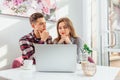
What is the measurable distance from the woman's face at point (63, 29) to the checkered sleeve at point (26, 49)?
1.33 ft

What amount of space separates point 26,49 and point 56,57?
0.73 metres

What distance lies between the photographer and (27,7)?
8.94 ft

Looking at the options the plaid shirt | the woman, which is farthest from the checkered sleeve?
the woman

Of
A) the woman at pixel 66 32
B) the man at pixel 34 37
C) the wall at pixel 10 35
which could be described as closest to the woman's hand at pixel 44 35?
the man at pixel 34 37

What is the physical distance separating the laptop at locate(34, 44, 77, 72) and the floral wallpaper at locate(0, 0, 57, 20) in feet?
3.66

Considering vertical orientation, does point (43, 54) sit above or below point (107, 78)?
above

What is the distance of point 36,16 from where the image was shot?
231cm

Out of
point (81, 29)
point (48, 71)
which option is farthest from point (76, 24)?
point (48, 71)

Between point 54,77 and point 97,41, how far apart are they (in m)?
2.49

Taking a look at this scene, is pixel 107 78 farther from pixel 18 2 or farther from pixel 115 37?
pixel 115 37

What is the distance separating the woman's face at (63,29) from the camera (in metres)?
2.36

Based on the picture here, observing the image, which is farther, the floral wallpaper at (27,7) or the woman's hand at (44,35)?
the floral wallpaper at (27,7)

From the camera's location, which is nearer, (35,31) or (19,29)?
(35,31)

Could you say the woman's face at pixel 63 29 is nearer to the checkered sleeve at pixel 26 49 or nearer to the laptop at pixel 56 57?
the checkered sleeve at pixel 26 49
